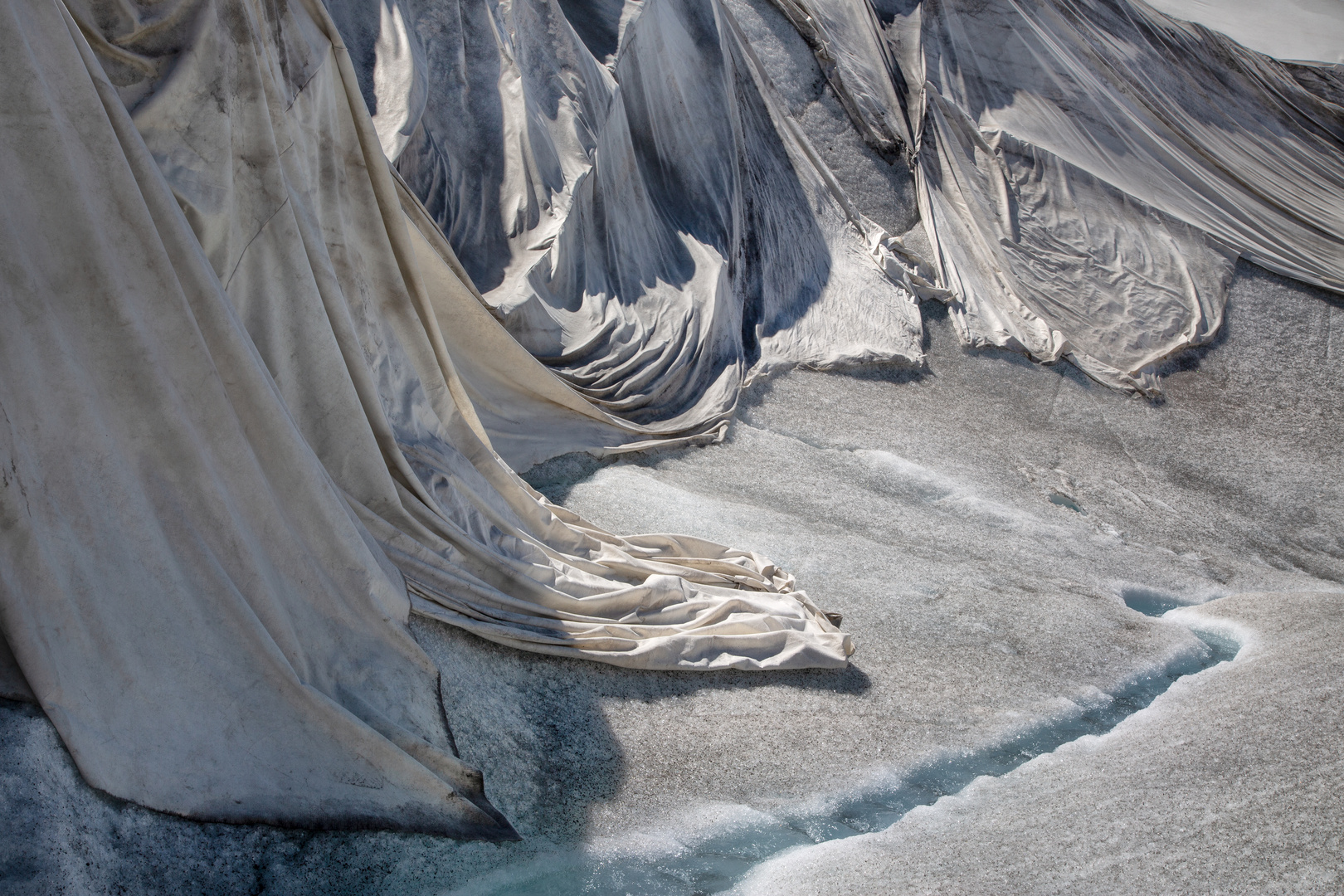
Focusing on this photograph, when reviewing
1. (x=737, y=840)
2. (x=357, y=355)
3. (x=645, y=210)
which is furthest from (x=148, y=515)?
(x=645, y=210)

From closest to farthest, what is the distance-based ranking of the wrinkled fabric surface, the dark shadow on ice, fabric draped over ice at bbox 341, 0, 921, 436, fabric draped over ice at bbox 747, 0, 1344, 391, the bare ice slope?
the wrinkled fabric surface → the bare ice slope → the dark shadow on ice → fabric draped over ice at bbox 341, 0, 921, 436 → fabric draped over ice at bbox 747, 0, 1344, 391

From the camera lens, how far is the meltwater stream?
1766 millimetres

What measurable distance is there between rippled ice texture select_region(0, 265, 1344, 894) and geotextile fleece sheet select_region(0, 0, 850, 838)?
83 millimetres

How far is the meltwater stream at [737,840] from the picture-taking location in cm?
177

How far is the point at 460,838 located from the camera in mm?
1756

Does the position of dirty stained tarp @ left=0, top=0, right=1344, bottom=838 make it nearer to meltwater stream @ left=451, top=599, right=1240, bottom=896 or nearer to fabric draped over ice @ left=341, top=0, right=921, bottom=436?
fabric draped over ice @ left=341, top=0, right=921, bottom=436

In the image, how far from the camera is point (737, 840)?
6.45 feet

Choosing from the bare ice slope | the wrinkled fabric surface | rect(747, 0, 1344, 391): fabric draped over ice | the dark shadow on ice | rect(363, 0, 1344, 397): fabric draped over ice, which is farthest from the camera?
rect(747, 0, 1344, 391): fabric draped over ice

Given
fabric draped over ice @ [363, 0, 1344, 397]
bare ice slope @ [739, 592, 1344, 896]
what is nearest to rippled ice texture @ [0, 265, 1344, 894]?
bare ice slope @ [739, 592, 1344, 896]

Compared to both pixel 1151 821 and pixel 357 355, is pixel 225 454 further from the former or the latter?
pixel 1151 821

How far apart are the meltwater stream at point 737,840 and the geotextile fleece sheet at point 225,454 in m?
0.13

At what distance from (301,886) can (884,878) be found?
0.94 m

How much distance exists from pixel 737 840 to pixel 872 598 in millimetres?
1226

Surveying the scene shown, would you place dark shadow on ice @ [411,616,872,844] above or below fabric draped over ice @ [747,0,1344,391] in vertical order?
below
